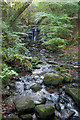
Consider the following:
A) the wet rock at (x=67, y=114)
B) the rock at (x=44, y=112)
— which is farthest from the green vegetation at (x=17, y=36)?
the wet rock at (x=67, y=114)

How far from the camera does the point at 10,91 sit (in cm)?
311

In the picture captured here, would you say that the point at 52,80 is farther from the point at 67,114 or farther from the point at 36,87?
the point at 67,114

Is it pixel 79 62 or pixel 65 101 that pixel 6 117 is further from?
pixel 79 62

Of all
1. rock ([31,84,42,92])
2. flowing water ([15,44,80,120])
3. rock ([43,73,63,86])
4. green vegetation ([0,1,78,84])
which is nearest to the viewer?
flowing water ([15,44,80,120])

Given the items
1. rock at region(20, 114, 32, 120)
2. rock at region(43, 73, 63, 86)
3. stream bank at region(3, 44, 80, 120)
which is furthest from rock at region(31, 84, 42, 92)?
rock at region(20, 114, 32, 120)

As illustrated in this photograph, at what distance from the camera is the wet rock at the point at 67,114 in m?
2.32

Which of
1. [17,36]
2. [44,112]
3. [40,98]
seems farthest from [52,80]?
[17,36]

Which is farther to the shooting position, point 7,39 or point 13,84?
point 7,39

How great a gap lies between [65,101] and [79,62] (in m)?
3.54

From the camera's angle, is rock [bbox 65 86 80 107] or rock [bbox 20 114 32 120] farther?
rock [bbox 65 86 80 107]

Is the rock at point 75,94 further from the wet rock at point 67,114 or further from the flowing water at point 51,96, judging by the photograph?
the wet rock at point 67,114

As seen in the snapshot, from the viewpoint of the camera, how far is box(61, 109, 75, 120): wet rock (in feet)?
7.62

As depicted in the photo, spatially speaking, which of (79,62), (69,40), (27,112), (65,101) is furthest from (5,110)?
(69,40)

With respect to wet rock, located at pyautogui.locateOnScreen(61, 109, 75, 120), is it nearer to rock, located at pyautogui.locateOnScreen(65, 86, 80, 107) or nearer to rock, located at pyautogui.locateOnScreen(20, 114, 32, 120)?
rock, located at pyautogui.locateOnScreen(65, 86, 80, 107)
